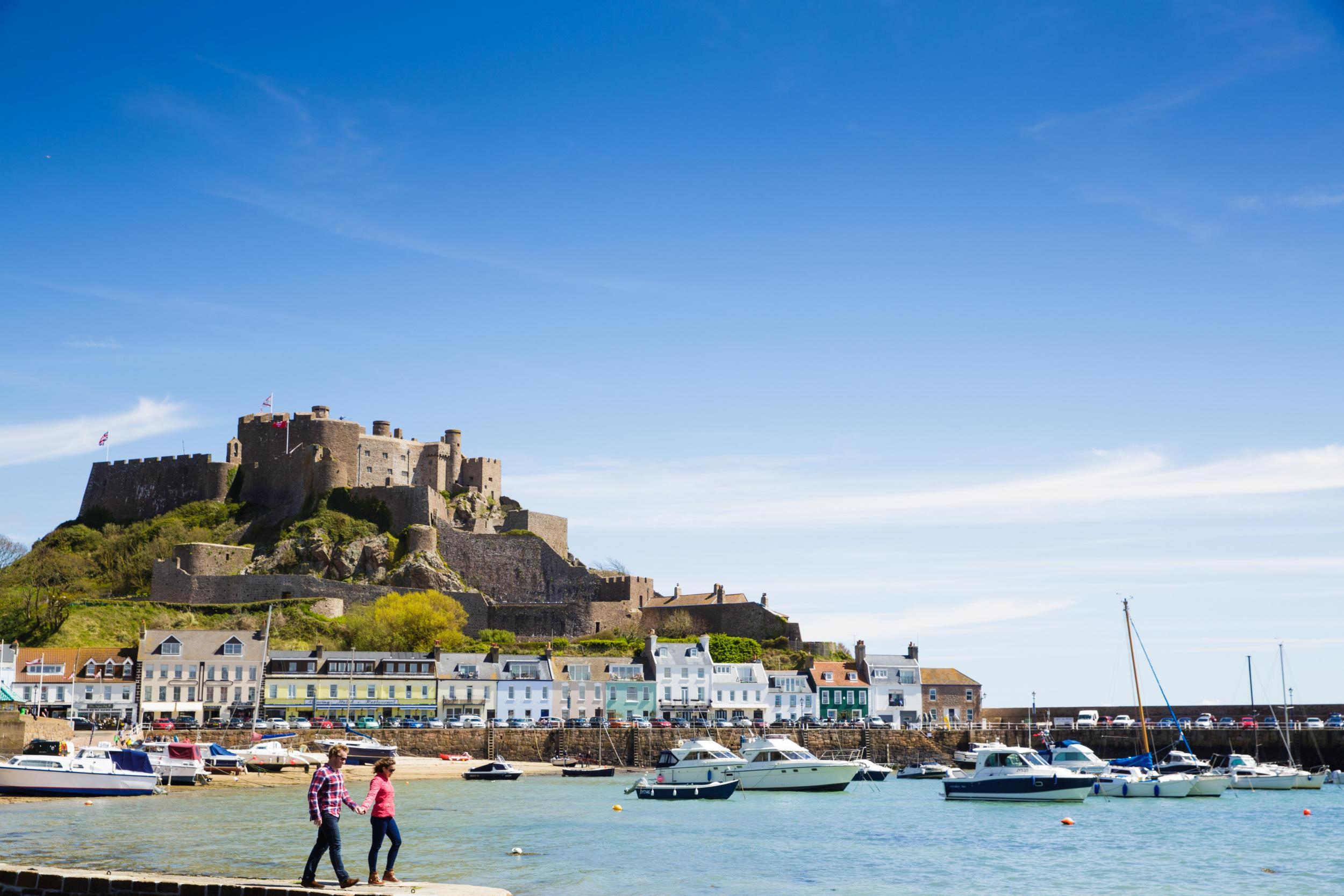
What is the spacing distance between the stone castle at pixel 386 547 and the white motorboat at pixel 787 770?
29847 millimetres

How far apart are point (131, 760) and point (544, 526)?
44536 millimetres

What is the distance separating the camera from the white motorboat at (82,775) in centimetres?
3306

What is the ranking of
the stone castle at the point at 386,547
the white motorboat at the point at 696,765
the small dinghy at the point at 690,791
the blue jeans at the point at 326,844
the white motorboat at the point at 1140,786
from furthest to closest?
the stone castle at the point at 386,547, the white motorboat at the point at 1140,786, the white motorboat at the point at 696,765, the small dinghy at the point at 690,791, the blue jeans at the point at 326,844

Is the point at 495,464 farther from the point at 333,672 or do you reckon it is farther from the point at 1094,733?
the point at 1094,733

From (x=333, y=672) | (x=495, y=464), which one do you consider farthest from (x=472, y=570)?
(x=333, y=672)

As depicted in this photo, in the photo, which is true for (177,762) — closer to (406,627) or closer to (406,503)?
(406,627)

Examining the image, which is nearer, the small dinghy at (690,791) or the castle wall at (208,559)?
the small dinghy at (690,791)

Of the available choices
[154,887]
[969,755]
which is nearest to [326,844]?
[154,887]

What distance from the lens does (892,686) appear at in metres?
70.0

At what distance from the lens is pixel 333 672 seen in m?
61.1

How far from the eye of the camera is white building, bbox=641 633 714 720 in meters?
67.1

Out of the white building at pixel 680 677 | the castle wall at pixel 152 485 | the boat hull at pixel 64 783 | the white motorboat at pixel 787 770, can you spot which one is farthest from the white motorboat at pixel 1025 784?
the castle wall at pixel 152 485

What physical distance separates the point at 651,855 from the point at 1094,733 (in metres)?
40.4

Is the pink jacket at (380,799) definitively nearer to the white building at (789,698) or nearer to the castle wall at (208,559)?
the white building at (789,698)
